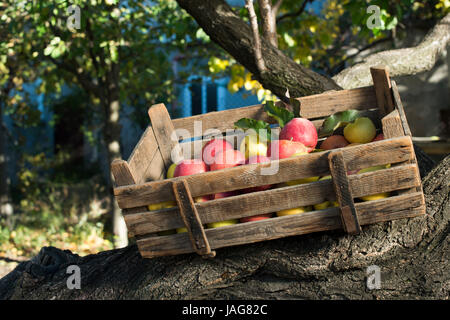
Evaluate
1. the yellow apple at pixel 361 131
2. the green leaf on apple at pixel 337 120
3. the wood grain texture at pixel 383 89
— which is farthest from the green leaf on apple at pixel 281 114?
the wood grain texture at pixel 383 89

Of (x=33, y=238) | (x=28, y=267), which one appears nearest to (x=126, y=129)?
(x=33, y=238)

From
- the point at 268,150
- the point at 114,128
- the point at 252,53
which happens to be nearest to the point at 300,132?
the point at 268,150

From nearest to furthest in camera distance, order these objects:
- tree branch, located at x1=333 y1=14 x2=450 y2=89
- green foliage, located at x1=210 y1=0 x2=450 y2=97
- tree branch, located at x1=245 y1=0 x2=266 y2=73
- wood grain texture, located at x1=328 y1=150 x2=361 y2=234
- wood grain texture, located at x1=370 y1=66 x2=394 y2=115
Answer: wood grain texture, located at x1=328 y1=150 x2=361 y2=234 < wood grain texture, located at x1=370 y1=66 x2=394 y2=115 < tree branch, located at x1=245 y1=0 x2=266 y2=73 < tree branch, located at x1=333 y1=14 x2=450 y2=89 < green foliage, located at x1=210 y1=0 x2=450 y2=97

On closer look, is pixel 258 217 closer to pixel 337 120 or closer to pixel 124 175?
pixel 124 175

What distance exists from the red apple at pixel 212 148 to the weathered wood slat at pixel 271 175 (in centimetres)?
29

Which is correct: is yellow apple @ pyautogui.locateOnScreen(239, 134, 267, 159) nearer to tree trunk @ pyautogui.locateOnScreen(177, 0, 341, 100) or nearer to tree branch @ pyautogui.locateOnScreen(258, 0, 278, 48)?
tree trunk @ pyautogui.locateOnScreen(177, 0, 341, 100)

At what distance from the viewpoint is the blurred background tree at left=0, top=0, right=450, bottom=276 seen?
408 centimetres

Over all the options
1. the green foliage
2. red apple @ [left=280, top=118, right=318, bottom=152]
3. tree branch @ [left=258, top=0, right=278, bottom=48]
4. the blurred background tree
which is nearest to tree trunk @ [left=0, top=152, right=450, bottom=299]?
red apple @ [left=280, top=118, right=318, bottom=152]

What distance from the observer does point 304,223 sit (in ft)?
5.24

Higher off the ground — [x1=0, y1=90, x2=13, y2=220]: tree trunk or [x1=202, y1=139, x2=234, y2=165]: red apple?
[x1=202, y1=139, x2=234, y2=165]: red apple

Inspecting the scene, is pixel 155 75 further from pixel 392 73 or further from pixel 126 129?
pixel 126 129

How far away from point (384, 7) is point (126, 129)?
24.4ft

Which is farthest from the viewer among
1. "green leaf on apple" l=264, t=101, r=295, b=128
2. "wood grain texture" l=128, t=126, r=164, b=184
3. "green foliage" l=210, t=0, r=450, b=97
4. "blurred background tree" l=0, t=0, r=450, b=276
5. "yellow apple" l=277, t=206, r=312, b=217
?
"blurred background tree" l=0, t=0, r=450, b=276

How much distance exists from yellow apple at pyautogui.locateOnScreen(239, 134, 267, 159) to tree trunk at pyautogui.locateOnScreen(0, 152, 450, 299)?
1.07ft
